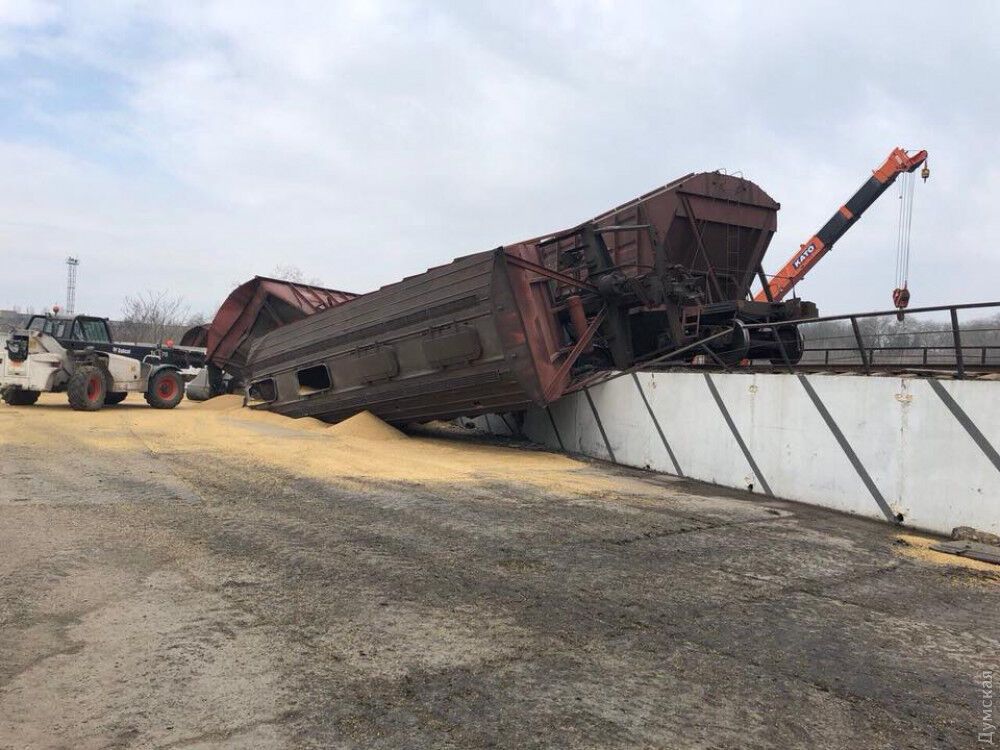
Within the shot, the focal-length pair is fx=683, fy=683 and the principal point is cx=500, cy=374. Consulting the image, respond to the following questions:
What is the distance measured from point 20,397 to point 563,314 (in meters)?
13.8

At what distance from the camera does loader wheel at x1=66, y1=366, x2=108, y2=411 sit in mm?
15719

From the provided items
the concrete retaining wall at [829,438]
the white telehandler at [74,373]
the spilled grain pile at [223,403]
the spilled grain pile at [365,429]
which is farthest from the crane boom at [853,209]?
the white telehandler at [74,373]

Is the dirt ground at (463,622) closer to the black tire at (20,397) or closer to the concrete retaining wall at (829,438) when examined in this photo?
the concrete retaining wall at (829,438)

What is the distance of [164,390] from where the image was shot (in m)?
17.7

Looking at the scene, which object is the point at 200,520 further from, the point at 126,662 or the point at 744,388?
the point at 744,388

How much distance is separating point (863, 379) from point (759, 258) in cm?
700

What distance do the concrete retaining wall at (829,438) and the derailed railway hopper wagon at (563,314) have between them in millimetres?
1265

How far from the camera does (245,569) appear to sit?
195 inches

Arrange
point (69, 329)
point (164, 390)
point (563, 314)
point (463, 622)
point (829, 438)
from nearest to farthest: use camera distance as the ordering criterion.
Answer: point (463, 622) → point (829, 438) → point (563, 314) → point (69, 329) → point (164, 390)

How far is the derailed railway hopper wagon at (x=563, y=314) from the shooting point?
38.2 feet

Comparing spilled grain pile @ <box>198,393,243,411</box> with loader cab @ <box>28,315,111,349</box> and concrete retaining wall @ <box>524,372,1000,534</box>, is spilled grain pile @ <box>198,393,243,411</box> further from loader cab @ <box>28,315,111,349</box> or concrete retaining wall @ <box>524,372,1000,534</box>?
concrete retaining wall @ <box>524,372,1000,534</box>

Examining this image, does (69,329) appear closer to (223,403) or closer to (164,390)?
(164,390)

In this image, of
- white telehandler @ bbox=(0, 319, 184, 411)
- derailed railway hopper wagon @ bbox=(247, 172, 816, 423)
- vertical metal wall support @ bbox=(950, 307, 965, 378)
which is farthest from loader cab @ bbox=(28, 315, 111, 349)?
vertical metal wall support @ bbox=(950, 307, 965, 378)

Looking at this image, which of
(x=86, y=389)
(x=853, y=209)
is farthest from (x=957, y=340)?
(x=86, y=389)
